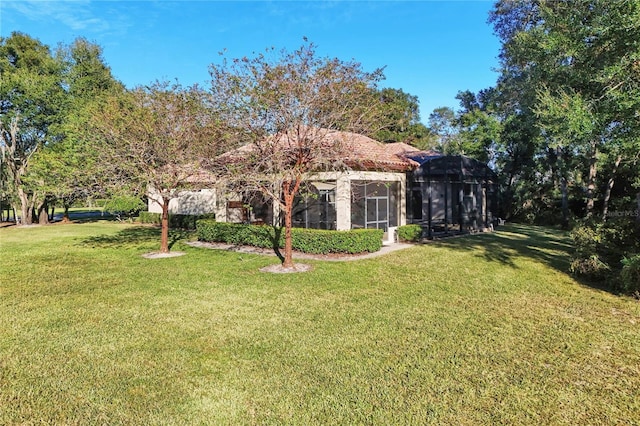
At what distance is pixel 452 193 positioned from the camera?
81.1 feet

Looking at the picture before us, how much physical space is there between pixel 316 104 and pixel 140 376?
8.05 m

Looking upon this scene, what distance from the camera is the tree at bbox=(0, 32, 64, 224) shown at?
83.0ft

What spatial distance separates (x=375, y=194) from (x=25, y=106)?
25868 mm

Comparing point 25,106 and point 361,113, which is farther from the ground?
point 25,106

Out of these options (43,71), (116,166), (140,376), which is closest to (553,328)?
(140,376)

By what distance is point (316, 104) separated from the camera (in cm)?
1042

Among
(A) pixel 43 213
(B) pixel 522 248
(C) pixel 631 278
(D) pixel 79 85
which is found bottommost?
(B) pixel 522 248

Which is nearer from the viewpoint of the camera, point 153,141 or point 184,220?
point 153,141

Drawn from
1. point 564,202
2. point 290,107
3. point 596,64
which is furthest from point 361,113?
point 564,202

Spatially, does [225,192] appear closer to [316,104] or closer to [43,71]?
[316,104]

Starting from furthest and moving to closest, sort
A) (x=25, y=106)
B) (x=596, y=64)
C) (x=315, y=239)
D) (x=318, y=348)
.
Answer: (x=25, y=106) → (x=315, y=239) → (x=596, y=64) → (x=318, y=348)

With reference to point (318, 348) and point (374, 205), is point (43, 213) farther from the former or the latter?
point (318, 348)

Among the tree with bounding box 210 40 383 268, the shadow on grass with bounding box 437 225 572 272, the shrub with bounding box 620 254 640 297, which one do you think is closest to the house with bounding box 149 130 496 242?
the tree with bounding box 210 40 383 268

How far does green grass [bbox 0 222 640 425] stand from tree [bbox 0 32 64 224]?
2089 centimetres
